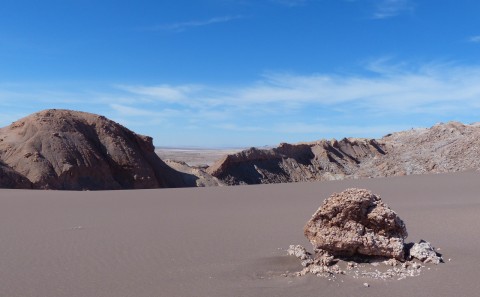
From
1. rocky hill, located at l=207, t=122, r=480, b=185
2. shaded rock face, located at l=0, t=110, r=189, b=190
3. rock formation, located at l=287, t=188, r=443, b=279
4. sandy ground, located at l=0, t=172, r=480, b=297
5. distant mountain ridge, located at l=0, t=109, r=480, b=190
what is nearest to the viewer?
sandy ground, located at l=0, t=172, r=480, b=297

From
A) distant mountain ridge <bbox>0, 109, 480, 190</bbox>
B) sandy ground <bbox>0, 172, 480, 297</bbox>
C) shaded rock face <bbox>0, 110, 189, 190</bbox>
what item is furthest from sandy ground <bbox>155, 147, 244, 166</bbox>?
sandy ground <bbox>0, 172, 480, 297</bbox>

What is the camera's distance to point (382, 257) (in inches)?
224

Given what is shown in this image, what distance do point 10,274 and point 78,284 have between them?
0.97 metres

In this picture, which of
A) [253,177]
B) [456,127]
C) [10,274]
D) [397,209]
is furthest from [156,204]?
[456,127]

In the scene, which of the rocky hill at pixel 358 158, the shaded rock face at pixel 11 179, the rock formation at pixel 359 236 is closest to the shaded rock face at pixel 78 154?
the shaded rock face at pixel 11 179

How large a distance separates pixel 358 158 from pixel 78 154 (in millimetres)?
30247

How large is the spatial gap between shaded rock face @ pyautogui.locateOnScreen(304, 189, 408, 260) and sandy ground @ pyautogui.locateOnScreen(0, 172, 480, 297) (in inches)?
21.1

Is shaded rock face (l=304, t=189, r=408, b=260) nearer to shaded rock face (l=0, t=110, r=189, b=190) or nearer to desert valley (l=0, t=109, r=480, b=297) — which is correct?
desert valley (l=0, t=109, r=480, b=297)

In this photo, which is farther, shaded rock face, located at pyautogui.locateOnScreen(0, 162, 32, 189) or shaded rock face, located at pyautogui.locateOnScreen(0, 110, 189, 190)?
shaded rock face, located at pyautogui.locateOnScreen(0, 110, 189, 190)

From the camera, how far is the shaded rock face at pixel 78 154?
25.1 meters

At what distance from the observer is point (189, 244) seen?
712cm

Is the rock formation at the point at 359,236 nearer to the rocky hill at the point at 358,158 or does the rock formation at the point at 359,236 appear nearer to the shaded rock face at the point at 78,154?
the shaded rock face at the point at 78,154

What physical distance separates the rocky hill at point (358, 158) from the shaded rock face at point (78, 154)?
26.0ft

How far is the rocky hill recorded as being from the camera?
112 ft
